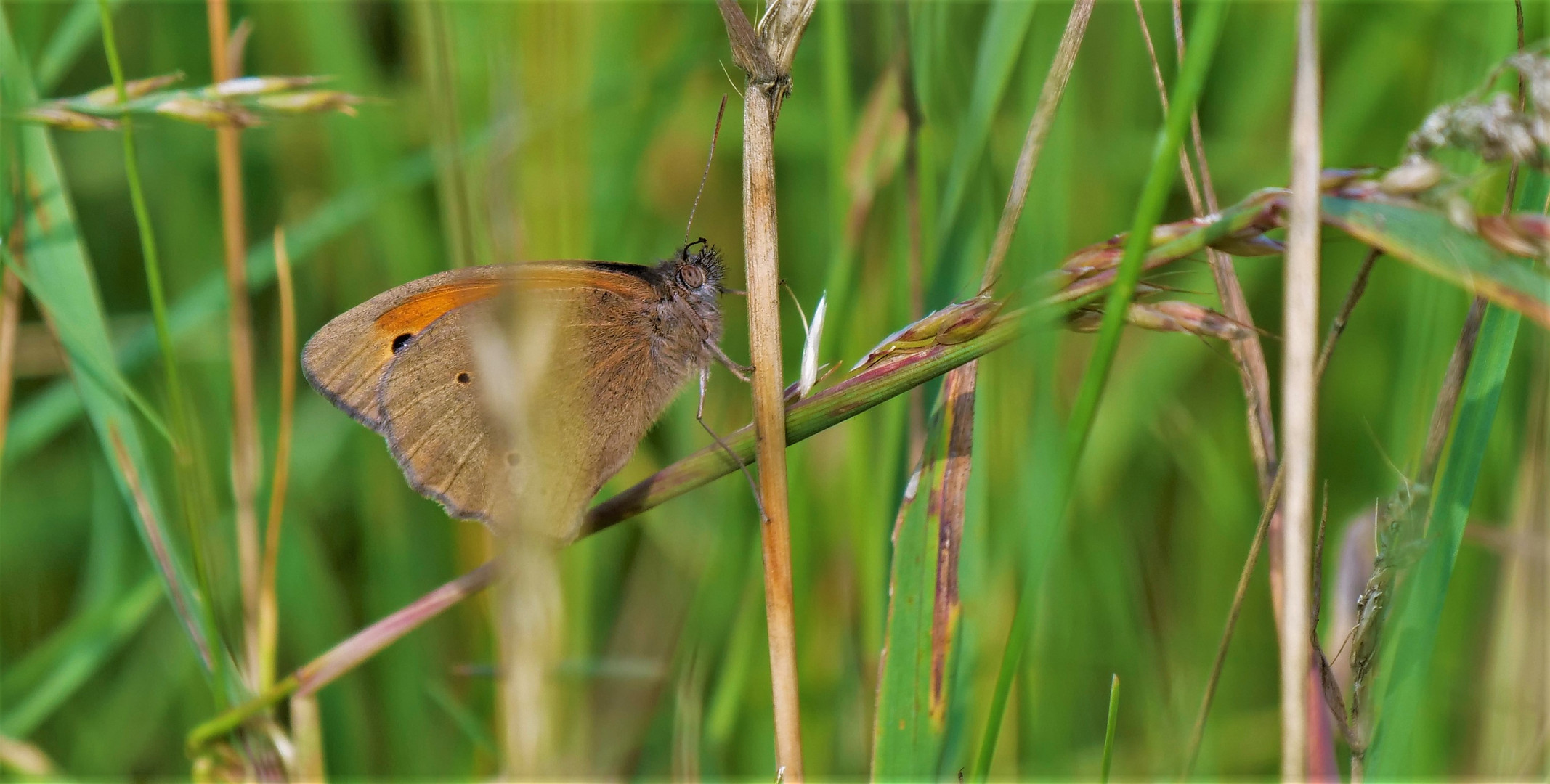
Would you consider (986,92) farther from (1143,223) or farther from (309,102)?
(309,102)

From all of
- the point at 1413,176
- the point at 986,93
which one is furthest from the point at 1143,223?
the point at 986,93

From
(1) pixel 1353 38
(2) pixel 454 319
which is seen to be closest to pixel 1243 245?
(2) pixel 454 319

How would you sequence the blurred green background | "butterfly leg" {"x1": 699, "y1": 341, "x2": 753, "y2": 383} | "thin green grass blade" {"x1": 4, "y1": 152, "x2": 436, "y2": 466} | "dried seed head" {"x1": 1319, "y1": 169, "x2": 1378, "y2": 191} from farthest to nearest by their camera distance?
"thin green grass blade" {"x1": 4, "y1": 152, "x2": 436, "y2": 466}, the blurred green background, "butterfly leg" {"x1": 699, "y1": 341, "x2": 753, "y2": 383}, "dried seed head" {"x1": 1319, "y1": 169, "x2": 1378, "y2": 191}

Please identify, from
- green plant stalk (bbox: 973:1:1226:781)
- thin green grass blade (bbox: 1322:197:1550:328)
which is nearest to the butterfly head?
green plant stalk (bbox: 973:1:1226:781)

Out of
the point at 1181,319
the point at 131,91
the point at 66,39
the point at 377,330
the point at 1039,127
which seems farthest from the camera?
the point at 377,330

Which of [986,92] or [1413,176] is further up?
[986,92]

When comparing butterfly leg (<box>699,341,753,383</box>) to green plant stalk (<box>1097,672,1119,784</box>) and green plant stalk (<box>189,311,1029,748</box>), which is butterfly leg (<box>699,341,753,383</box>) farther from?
green plant stalk (<box>1097,672,1119,784</box>)

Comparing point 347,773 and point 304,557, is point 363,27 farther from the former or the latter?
point 347,773
